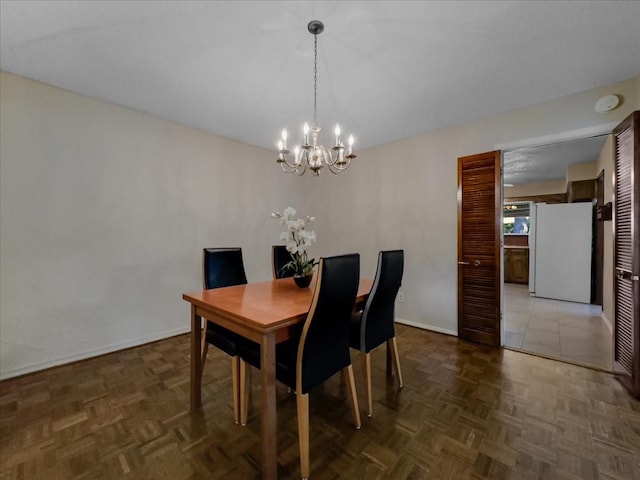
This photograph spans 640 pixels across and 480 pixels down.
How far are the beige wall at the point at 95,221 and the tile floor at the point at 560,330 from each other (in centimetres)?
377

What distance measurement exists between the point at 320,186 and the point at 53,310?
3523 millimetres

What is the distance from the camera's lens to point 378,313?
6.16ft

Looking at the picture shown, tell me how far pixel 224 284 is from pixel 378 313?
1.33 meters

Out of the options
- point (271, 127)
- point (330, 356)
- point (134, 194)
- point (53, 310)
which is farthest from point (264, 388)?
point (271, 127)

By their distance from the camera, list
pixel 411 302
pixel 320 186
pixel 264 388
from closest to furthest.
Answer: pixel 264 388
pixel 411 302
pixel 320 186

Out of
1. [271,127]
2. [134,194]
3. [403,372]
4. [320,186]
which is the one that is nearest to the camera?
[403,372]

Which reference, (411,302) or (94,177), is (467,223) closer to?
(411,302)

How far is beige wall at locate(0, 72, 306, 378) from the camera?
220 cm

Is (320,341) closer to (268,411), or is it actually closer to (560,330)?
(268,411)

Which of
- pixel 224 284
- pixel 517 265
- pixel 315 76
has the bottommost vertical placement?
pixel 517 265

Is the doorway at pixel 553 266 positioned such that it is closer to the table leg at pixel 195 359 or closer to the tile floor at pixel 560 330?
the tile floor at pixel 560 330

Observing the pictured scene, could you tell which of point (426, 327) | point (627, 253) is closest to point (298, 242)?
point (426, 327)

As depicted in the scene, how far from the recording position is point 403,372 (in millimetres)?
2283

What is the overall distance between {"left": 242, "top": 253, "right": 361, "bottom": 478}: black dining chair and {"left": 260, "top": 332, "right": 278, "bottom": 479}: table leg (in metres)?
0.12
